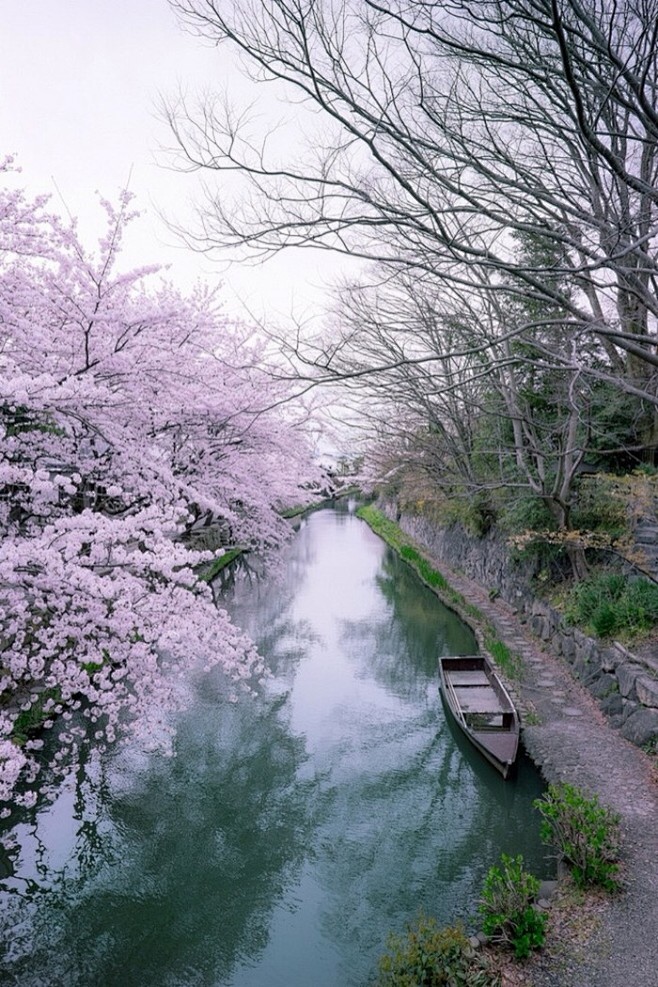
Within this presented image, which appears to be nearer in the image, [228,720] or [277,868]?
[277,868]

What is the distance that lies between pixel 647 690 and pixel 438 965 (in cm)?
438

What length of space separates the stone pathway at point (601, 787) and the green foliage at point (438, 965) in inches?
15.6

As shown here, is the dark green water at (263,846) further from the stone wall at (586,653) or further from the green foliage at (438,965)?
the stone wall at (586,653)

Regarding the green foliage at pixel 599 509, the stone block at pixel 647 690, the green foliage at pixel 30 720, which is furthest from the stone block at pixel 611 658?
the green foliage at pixel 30 720

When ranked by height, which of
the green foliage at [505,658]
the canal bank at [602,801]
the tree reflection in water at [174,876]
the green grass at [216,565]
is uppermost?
the green grass at [216,565]

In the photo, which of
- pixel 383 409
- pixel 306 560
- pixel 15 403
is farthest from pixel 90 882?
pixel 306 560

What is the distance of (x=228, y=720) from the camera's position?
854 centimetres

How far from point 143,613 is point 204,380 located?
15.5 ft

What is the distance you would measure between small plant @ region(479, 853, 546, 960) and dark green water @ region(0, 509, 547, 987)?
3.21ft

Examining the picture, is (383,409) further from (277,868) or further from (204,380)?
(277,868)

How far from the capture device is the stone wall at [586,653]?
6.71m

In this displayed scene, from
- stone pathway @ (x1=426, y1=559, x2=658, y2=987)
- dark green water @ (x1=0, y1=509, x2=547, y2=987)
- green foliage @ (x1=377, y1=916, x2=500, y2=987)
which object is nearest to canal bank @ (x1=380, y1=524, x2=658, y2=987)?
stone pathway @ (x1=426, y1=559, x2=658, y2=987)

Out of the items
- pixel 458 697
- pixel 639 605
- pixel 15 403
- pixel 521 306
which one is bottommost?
pixel 458 697

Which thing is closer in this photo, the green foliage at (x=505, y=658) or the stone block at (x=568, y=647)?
the stone block at (x=568, y=647)
